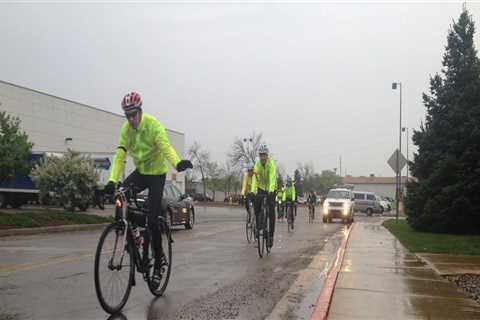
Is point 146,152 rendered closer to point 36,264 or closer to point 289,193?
point 36,264

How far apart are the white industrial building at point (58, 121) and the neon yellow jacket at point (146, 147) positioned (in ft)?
107

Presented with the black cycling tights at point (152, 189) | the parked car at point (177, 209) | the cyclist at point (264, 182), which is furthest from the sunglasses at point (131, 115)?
the parked car at point (177, 209)

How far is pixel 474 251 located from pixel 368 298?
23.3 ft

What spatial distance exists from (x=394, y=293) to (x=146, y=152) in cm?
359

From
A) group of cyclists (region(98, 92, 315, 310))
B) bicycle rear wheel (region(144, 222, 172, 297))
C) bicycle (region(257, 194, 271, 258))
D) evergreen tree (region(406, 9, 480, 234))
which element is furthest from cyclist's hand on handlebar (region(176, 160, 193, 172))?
evergreen tree (region(406, 9, 480, 234))

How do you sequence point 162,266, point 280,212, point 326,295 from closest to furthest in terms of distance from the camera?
1. point 162,266
2. point 326,295
3. point 280,212

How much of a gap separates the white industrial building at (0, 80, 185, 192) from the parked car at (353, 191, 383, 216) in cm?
1615

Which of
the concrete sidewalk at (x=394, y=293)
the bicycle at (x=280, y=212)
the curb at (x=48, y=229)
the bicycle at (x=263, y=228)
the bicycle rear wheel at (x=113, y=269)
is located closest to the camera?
the bicycle rear wheel at (x=113, y=269)

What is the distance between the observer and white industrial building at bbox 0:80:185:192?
1735 inches

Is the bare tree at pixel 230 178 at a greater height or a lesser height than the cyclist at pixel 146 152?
greater

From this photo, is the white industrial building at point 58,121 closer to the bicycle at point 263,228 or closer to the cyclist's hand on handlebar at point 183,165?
the bicycle at point 263,228

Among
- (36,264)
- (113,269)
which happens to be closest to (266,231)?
(36,264)

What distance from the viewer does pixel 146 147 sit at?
255 inches

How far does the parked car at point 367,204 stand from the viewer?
163 feet
